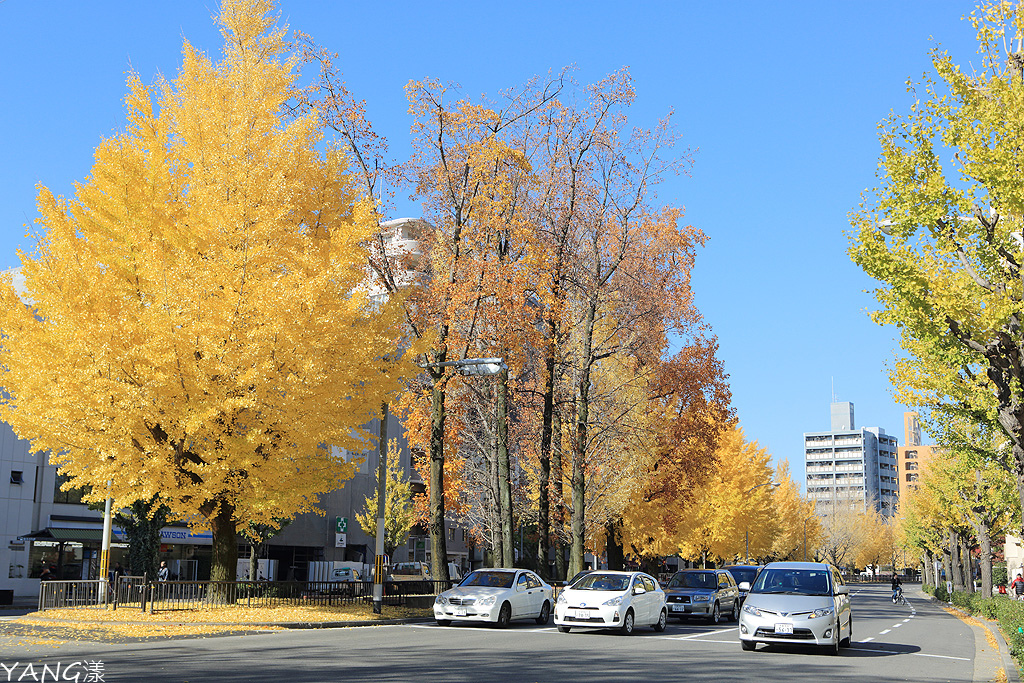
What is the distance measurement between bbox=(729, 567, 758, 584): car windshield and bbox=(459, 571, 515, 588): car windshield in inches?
600

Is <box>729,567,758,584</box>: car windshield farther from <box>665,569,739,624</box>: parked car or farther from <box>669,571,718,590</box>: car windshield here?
<box>669,571,718,590</box>: car windshield

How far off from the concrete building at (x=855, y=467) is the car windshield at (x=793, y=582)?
180 metres

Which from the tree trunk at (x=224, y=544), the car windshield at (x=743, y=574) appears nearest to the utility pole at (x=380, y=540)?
the tree trunk at (x=224, y=544)

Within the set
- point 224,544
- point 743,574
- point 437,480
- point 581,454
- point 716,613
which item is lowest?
point 716,613

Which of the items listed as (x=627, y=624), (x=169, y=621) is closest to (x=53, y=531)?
(x=169, y=621)

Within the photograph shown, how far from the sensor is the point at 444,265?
29.6 meters

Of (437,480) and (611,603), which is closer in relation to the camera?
(611,603)

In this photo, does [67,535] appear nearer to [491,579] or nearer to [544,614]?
[491,579]

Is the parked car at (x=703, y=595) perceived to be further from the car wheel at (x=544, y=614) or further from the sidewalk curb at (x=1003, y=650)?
the sidewalk curb at (x=1003, y=650)

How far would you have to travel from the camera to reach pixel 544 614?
24.7 meters

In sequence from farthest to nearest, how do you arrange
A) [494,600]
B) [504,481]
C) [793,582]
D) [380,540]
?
[504,481]
[380,540]
[494,600]
[793,582]

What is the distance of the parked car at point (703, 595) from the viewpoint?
27.2m

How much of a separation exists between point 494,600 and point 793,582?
7.35 metres

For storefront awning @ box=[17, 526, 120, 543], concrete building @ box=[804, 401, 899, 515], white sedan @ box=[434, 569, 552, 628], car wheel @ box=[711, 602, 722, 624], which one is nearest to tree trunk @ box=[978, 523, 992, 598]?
car wheel @ box=[711, 602, 722, 624]
